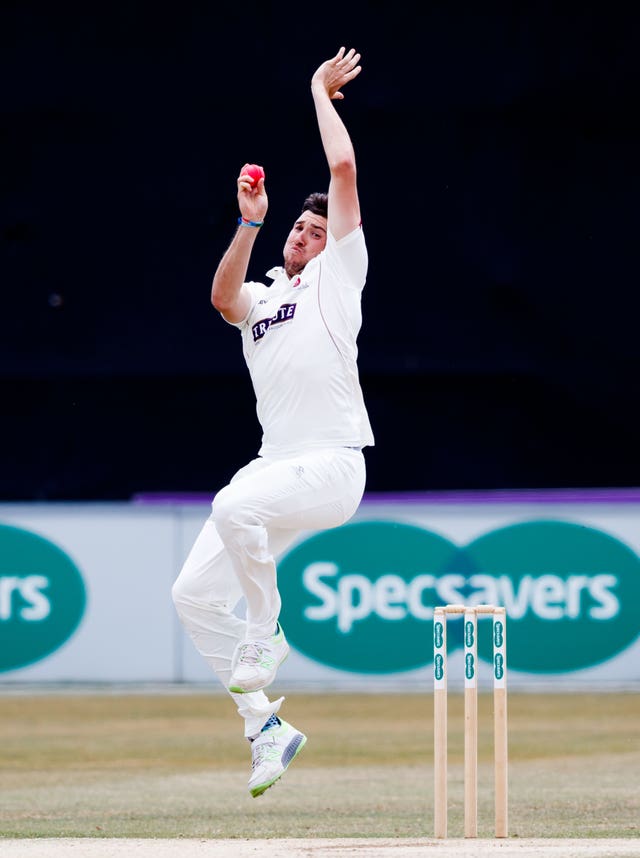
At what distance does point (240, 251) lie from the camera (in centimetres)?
542

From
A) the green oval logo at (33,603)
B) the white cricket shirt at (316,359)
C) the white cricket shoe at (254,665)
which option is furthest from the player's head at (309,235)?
the green oval logo at (33,603)

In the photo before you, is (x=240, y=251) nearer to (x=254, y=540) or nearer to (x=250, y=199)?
(x=250, y=199)

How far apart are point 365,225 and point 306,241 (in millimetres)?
5122

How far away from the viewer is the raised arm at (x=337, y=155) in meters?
5.32

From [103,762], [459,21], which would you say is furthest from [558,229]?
[103,762]

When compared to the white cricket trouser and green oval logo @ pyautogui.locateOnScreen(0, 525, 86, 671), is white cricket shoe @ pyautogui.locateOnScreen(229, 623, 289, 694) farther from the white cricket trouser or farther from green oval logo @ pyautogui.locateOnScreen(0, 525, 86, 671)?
green oval logo @ pyautogui.locateOnScreen(0, 525, 86, 671)

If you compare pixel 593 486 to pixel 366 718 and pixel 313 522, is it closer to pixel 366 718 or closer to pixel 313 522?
pixel 366 718

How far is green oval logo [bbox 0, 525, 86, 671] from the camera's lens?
10820 mm

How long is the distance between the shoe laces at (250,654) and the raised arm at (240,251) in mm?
1113

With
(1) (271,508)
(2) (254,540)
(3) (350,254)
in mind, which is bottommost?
(2) (254,540)

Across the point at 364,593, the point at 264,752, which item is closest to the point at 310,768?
the point at 364,593

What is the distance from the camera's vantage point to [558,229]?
1091 centimetres

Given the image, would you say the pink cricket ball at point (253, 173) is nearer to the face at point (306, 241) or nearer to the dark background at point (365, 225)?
the face at point (306, 241)

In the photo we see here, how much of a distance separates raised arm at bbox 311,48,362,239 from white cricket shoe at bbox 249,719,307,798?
1.66 meters
